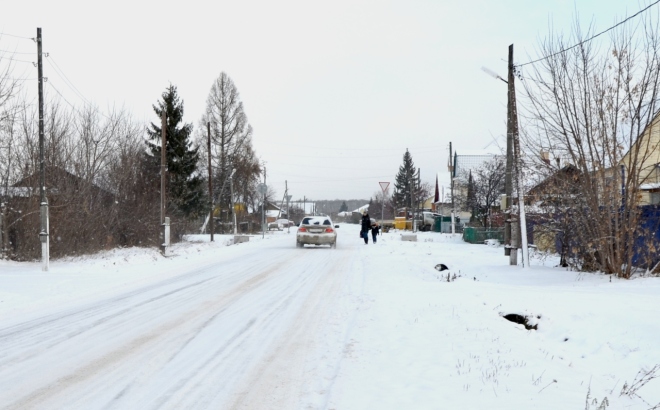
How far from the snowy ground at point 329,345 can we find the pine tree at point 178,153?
24.9 m

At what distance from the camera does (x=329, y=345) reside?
644 centimetres

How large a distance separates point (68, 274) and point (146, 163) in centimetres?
2122

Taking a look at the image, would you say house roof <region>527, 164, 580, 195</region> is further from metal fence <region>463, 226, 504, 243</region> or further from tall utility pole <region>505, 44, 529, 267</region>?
metal fence <region>463, 226, 504, 243</region>

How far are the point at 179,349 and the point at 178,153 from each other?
107 ft

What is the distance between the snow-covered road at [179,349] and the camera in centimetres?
461

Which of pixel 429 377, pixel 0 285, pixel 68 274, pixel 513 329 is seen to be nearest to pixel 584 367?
pixel 513 329

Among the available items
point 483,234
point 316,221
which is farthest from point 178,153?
point 483,234

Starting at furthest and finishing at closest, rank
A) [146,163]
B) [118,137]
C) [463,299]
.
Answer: [146,163] < [118,137] < [463,299]

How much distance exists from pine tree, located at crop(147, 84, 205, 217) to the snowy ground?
24911 millimetres

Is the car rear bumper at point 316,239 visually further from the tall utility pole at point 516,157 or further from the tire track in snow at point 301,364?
the tire track in snow at point 301,364

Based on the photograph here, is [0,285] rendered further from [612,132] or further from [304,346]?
[612,132]

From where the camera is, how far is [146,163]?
3450 cm

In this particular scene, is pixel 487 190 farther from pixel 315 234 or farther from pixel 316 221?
pixel 315 234

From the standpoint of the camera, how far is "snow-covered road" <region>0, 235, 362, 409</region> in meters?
4.61
